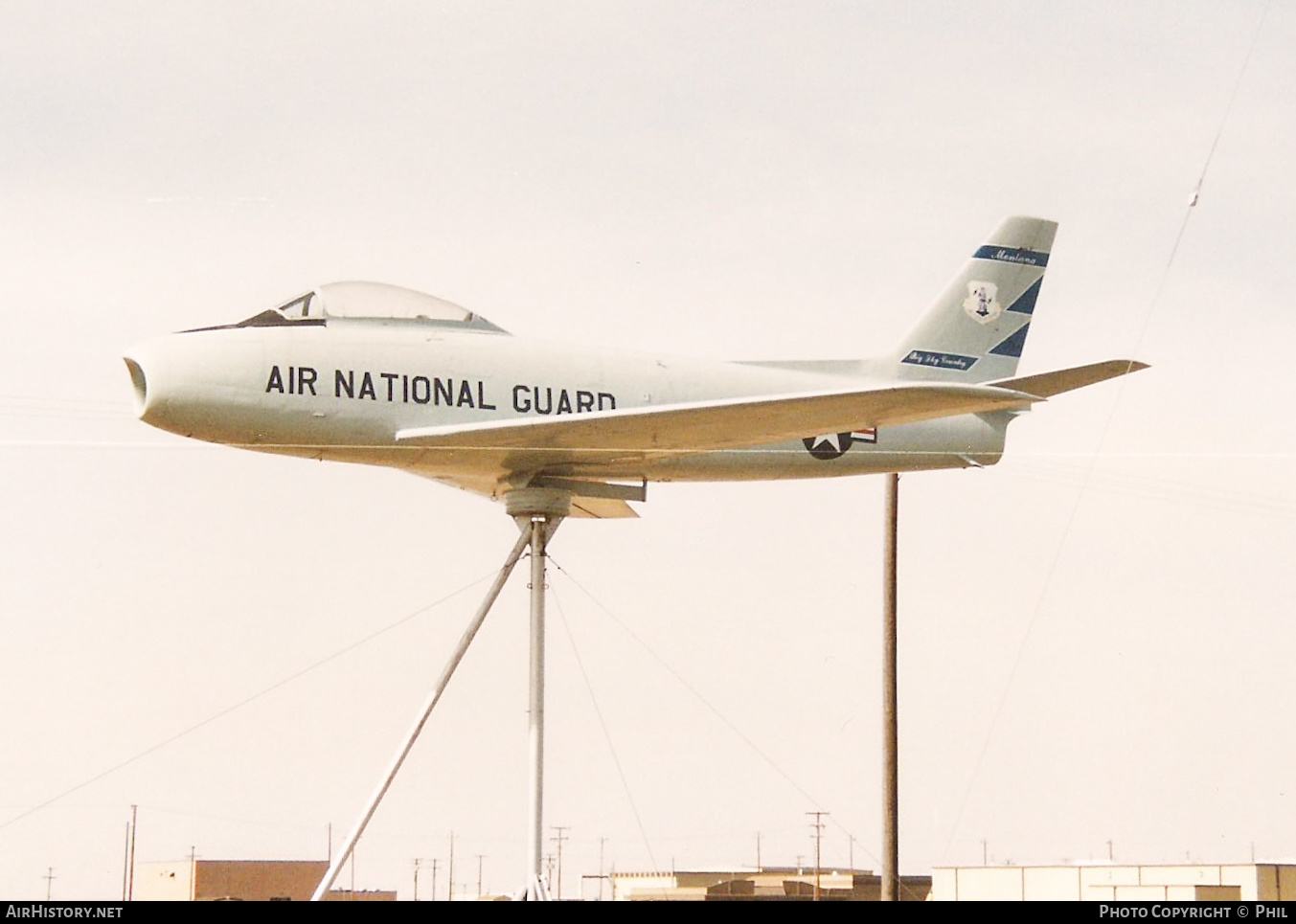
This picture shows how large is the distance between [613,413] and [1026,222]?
27.5 feet

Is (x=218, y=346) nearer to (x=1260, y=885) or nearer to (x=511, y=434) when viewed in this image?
(x=511, y=434)

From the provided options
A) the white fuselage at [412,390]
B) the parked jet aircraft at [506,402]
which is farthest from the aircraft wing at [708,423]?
the white fuselage at [412,390]

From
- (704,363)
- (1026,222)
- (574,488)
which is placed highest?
(1026,222)

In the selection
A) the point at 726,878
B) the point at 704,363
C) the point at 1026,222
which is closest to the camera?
the point at 704,363

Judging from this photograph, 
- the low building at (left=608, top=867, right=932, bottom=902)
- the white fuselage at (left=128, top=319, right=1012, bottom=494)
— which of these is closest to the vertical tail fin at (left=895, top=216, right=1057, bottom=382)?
the white fuselage at (left=128, top=319, right=1012, bottom=494)

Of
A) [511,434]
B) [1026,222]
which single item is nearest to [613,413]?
[511,434]

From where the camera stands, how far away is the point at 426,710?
77.5ft

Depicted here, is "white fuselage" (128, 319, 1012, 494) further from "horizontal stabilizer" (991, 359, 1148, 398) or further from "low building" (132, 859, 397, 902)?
"low building" (132, 859, 397, 902)

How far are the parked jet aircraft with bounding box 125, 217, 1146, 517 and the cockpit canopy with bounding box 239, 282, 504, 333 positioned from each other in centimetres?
2

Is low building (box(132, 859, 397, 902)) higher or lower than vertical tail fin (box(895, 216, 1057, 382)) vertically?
lower

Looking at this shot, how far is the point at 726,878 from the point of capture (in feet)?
176

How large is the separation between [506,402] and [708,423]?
257cm

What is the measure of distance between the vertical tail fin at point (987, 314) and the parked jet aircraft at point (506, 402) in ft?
4.47

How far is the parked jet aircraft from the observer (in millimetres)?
21406
